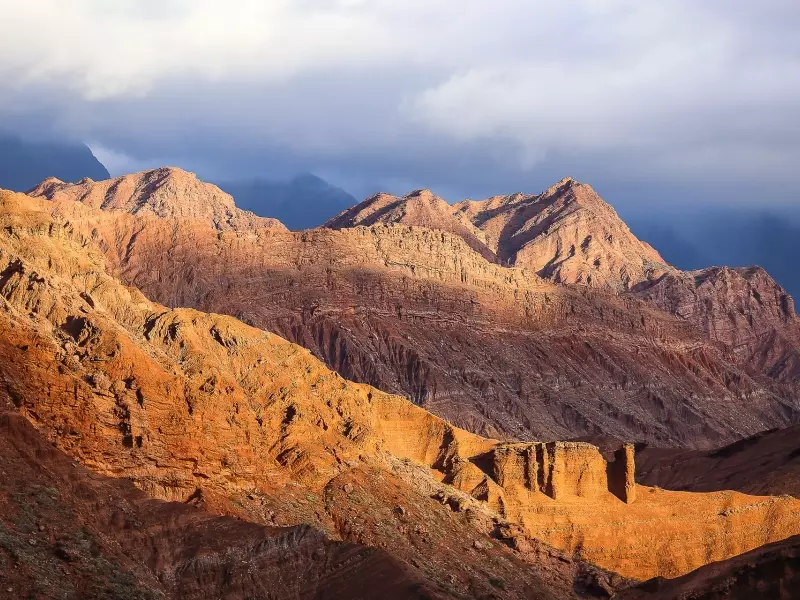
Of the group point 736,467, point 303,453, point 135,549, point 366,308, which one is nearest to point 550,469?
point 303,453

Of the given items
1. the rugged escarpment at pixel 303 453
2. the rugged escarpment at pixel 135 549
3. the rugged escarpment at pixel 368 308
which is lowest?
the rugged escarpment at pixel 135 549

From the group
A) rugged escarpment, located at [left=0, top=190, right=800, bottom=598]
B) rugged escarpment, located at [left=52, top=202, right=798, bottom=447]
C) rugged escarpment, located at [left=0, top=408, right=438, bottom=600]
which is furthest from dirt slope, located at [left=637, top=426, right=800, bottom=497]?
rugged escarpment, located at [left=0, top=408, right=438, bottom=600]

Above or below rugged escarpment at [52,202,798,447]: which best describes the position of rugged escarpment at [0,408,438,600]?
below

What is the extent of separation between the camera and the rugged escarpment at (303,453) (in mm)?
64312

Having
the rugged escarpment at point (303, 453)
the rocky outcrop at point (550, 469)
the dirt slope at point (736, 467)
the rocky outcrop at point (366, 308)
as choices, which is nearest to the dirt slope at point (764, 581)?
the rugged escarpment at point (303, 453)

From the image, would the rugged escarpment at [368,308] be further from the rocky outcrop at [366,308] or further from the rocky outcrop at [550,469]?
the rocky outcrop at [550,469]

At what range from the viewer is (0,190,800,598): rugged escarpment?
64312mm

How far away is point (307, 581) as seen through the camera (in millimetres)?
62781

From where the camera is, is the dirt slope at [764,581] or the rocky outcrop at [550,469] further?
the rocky outcrop at [550,469]

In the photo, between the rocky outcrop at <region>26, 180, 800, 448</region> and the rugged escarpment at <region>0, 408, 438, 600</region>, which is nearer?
the rugged escarpment at <region>0, 408, 438, 600</region>

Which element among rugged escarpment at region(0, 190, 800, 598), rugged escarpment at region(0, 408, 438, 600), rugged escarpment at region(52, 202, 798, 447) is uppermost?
rugged escarpment at region(52, 202, 798, 447)

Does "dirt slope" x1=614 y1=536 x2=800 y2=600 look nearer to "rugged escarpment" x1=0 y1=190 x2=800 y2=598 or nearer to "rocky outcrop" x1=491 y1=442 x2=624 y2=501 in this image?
"rugged escarpment" x1=0 y1=190 x2=800 y2=598

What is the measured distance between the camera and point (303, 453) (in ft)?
257

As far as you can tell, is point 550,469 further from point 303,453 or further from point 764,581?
point 764,581
